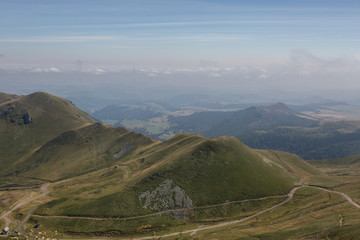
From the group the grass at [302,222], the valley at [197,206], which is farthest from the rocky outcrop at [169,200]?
the grass at [302,222]

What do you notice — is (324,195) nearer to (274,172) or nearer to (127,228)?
(274,172)

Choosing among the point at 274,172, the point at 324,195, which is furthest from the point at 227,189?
the point at 324,195

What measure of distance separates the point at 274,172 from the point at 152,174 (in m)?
96.2

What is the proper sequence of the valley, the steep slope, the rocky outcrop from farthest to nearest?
the steep slope → the rocky outcrop → the valley

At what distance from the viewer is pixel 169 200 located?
541 ft

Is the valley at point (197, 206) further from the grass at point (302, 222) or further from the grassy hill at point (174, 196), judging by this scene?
the grass at point (302, 222)

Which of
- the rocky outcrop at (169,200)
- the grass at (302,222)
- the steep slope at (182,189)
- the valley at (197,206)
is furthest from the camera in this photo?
the steep slope at (182,189)

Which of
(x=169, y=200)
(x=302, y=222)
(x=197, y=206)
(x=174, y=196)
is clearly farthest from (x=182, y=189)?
(x=302, y=222)

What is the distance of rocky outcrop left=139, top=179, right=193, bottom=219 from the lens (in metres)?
158

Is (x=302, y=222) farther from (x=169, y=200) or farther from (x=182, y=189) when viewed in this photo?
(x=169, y=200)

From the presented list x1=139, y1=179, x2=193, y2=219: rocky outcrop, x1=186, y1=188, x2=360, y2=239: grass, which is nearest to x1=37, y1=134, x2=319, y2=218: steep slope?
x1=139, y1=179, x2=193, y2=219: rocky outcrop

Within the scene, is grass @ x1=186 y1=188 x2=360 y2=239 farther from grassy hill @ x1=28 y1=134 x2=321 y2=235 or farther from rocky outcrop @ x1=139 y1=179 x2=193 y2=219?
rocky outcrop @ x1=139 y1=179 x2=193 y2=219

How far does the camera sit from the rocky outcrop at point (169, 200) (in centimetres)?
15812

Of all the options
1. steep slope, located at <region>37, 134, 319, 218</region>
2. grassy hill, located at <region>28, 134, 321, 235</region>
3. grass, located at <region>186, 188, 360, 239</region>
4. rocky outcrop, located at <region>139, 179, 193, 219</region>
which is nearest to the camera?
grass, located at <region>186, 188, 360, 239</region>
